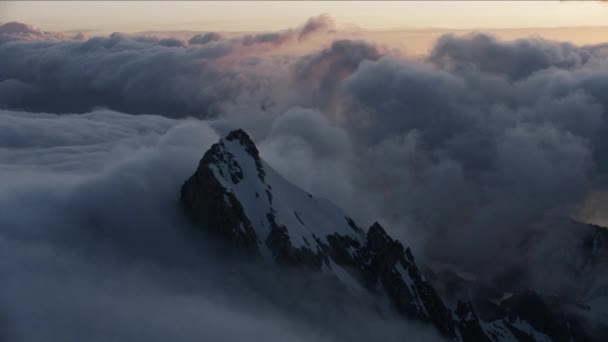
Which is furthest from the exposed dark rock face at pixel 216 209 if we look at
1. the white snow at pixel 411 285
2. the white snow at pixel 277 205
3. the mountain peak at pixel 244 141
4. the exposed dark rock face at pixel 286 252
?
the white snow at pixel 411 285

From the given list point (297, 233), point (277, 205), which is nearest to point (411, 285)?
point (297, 233)

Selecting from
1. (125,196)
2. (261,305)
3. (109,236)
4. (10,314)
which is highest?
(125,196)

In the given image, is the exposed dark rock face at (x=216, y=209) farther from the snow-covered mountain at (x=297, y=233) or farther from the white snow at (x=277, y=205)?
the white snow at (x=277, y=205)

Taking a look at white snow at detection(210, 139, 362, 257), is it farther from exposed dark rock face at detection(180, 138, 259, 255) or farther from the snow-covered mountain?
exposed dark rock face at detection(180, 138, 259, 255)

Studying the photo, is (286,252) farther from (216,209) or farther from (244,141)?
(244,141)

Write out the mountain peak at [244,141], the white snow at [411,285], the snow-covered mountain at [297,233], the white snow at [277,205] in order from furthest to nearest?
the mountain peak at [244,141]
the white snow at [411,285]
the white snow at [277,205]
the snow-covered mountain at [297,233]

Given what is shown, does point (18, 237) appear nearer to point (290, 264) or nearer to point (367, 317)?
point (290, 264)

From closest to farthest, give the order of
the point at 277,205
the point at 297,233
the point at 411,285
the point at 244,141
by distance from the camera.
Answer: the point at 297,233 < the point at 277,205 < the point at 411,285 < the point at 244,141

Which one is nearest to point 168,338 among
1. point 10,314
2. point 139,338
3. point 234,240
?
point 139,338

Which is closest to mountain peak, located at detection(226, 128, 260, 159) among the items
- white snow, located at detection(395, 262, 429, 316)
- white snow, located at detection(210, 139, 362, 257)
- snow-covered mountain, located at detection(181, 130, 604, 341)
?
snow-covered mountain, located at detection(181, 130, 604, 341)
